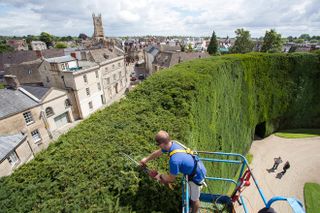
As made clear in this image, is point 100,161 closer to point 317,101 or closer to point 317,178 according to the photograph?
point 317,178

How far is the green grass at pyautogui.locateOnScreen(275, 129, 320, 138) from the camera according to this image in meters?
20.4

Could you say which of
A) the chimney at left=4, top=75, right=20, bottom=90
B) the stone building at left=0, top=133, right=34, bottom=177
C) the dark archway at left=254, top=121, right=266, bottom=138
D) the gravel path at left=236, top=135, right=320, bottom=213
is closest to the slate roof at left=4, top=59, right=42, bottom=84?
the chimney at left=4, top=75, right=20, bottom=90

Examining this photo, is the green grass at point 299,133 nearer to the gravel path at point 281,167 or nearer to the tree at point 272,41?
the gravel path at point 281,167

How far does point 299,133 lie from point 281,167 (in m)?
8.61

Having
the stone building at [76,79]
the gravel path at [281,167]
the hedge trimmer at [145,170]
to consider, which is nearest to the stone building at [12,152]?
the stone building at [76,79]

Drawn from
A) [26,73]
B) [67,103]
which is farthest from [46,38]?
[67,103]

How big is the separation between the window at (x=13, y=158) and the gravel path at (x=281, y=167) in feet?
55.5

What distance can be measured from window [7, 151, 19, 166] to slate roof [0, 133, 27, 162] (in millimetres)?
456

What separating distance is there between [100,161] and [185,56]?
35.8 meters

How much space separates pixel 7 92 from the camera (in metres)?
16.8

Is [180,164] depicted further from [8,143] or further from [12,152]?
[8,143]

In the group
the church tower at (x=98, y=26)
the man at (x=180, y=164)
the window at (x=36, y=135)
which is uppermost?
the church tower at (x=98, y=26)

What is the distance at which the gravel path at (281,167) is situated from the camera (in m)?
13.0

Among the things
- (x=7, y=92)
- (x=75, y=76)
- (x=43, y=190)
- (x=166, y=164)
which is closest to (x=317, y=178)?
(x=166, y=164)
